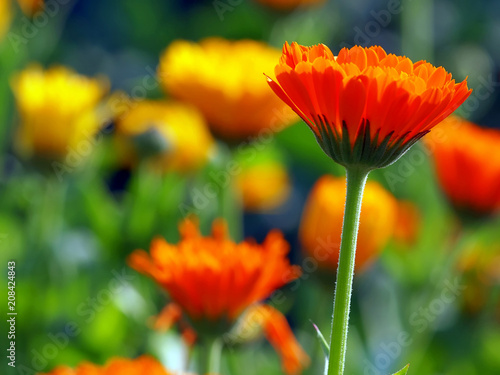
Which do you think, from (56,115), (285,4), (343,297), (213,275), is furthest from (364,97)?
(285,4)

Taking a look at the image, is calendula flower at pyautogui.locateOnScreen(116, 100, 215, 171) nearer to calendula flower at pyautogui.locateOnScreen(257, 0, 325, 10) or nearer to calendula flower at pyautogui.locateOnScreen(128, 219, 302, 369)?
calendula flower at pyautogui.locateOnScreen(257, 0, 325, 10)

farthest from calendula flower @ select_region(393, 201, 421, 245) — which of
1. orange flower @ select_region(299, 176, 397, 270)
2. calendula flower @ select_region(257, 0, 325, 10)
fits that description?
calendula flower @ select_region(257, 0, 325, 10)

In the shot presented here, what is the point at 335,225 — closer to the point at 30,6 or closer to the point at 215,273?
the point at 215,273

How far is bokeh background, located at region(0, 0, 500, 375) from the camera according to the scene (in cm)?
82

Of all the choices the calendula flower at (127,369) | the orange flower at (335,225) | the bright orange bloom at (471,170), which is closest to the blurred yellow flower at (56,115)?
the orange flower at (335,225)

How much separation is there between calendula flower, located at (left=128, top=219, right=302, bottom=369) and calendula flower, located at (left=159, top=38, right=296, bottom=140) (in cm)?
34

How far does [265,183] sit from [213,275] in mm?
783

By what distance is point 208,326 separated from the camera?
499mm

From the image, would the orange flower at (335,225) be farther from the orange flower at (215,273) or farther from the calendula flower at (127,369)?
the calendula flower at (127,369)

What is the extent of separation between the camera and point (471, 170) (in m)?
0.77

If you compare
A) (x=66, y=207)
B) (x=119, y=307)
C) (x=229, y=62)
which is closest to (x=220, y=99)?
(x=229, y=62)

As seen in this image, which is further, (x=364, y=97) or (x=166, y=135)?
(x=166, y=135)

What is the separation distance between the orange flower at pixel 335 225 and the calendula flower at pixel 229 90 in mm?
100

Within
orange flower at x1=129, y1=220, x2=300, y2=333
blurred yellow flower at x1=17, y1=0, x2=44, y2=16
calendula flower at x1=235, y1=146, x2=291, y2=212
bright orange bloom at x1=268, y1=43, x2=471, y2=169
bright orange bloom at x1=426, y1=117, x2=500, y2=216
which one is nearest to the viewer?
bright orange bloom at x1=268, y1=43, x2=471, y2=169
